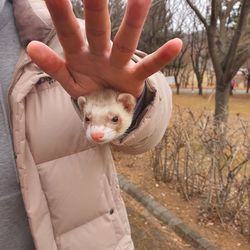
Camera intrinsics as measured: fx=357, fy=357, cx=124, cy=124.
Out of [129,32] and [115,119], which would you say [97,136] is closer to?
[115,119]

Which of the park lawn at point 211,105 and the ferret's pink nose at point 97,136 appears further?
the park lawn at point 211,105

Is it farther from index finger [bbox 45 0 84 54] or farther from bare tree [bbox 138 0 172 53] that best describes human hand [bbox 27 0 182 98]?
bare tree [bbox 138 0 172 53]

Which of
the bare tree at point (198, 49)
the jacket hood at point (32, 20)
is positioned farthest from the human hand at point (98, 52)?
the bare tree at point (198, 49)

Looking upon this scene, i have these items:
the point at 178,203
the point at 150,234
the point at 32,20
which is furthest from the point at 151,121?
the point at 178,203

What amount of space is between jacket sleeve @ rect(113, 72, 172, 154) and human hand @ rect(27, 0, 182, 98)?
0.10 metres

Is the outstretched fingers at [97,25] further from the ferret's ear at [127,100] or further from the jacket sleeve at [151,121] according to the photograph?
the jacket sleeve at [151,121]

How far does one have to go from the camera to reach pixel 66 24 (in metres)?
0.80

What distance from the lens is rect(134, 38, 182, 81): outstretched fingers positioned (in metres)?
0.77

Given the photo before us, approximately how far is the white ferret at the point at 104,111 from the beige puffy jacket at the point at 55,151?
151 millimetres

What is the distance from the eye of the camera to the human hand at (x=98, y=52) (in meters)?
0.75

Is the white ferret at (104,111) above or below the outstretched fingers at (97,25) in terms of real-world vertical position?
below

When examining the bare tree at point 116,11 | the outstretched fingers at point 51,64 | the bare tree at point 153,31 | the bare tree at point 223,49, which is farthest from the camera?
the bare tree at point 153,31

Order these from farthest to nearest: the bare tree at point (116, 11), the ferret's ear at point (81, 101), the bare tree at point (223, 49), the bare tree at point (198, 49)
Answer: the bare tree at point (198, 49), the bare tree at point (116, 11), the bare tree at point (223, 49), the ferret's ear at point (81, 101)

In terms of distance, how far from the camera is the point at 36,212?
1173mm
